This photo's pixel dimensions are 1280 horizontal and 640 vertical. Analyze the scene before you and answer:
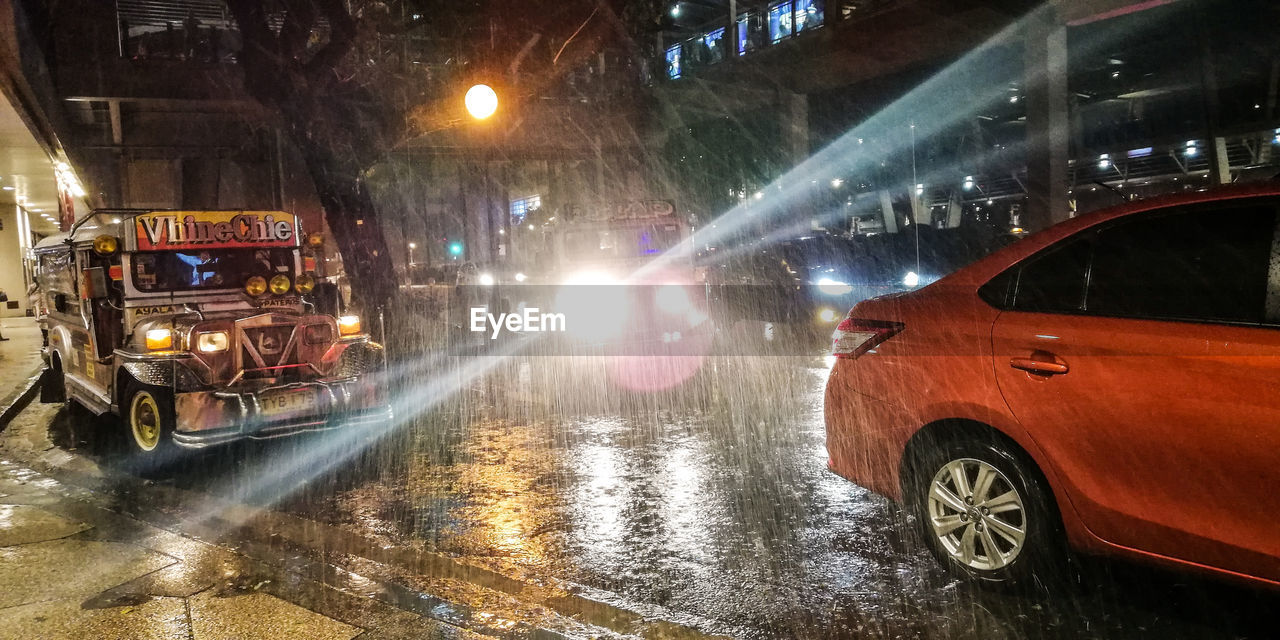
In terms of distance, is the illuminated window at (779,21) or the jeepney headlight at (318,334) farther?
the illuminated window at (779,21)

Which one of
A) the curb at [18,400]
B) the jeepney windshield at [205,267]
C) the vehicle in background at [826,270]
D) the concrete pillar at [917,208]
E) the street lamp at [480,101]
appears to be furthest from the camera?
the concrete pillar at [917,208]

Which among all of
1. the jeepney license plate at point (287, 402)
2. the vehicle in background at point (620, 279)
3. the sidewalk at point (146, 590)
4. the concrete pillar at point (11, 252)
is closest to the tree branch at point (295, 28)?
the vehicle in background at point (620, 279)

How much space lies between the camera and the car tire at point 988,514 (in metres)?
3.61

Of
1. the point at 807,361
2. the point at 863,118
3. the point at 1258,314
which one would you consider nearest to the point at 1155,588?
the point at 1258,314

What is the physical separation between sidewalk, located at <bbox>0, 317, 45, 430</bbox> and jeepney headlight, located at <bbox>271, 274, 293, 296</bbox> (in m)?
3.32

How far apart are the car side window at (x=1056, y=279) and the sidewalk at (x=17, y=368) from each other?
9.66 m

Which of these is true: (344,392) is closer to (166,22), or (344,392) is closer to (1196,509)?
(1196,509)

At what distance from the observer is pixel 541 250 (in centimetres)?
1653

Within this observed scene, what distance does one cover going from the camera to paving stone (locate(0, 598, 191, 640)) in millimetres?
3674

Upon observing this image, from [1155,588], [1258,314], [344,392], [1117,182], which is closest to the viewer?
Answer: [1258,314]

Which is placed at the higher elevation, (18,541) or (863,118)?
(863,118)

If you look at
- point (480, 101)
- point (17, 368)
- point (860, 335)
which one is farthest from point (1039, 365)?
point (17, 368)

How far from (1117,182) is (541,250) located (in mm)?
38929

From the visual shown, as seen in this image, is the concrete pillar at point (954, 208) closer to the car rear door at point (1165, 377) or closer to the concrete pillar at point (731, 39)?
the concrete pillar at point (731, 39)
